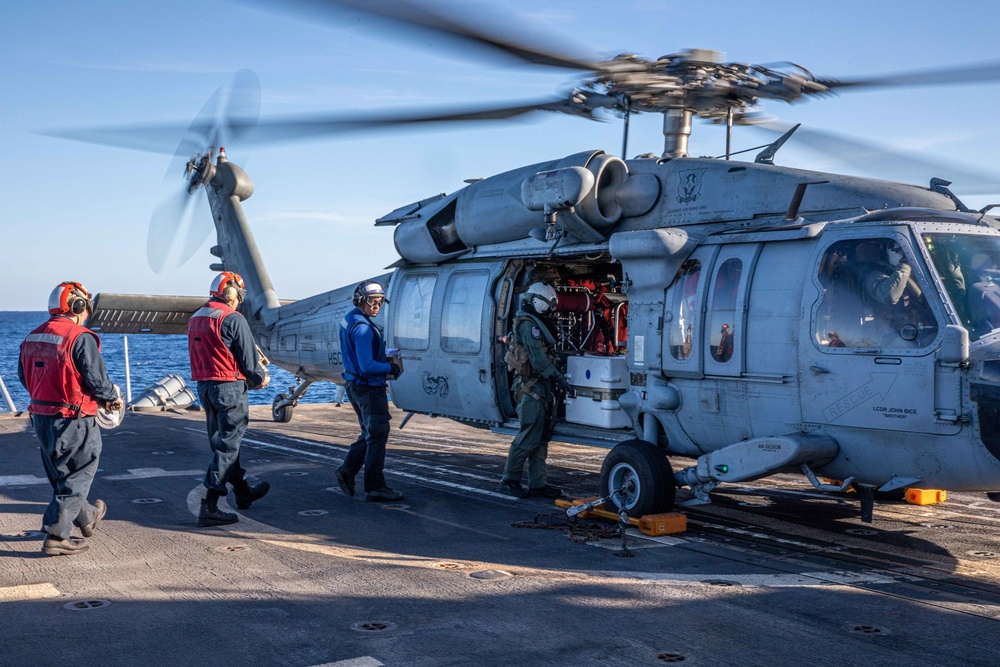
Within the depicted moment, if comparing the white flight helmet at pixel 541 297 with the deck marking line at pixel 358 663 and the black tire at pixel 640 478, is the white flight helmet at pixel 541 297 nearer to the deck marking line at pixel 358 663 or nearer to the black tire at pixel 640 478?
the black tire at pixel 640 478

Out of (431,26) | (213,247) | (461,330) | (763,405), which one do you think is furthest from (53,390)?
(213,247)

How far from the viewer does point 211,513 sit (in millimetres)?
7672

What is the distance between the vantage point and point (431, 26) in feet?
17.6

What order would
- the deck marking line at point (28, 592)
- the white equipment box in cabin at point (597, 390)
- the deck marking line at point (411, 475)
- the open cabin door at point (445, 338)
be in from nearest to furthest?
the deck marking line at point (28, 592) < the white equipment box in cabin at point (597, 390) < the deck marking line at point (411, 475) < the open cabin door at point (445, 338)

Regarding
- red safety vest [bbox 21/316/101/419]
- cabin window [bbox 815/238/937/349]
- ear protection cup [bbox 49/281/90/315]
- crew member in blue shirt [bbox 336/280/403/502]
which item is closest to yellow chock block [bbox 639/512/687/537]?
cabin window [bbox 815/238/937/349]

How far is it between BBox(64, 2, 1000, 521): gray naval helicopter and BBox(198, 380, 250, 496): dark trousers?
239 centimetres

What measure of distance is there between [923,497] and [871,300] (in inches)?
99.4

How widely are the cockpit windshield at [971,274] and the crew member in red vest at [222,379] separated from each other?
5.48 metres

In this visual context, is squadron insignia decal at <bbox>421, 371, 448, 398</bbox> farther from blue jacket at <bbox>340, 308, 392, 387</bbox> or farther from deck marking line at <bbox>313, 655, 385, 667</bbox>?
deck marking line at <bbox>313, 655, 385, 667</bbox>

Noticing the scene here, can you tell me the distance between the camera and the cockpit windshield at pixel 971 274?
20.9 ft

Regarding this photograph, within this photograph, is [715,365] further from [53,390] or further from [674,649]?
[53,390]

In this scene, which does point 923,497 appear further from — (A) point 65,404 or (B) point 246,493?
(A) point 65,404

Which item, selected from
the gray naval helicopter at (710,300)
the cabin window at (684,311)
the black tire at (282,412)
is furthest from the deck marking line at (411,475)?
the cabin window at (684,311)

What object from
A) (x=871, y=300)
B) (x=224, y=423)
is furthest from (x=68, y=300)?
(x=871, y=300)
